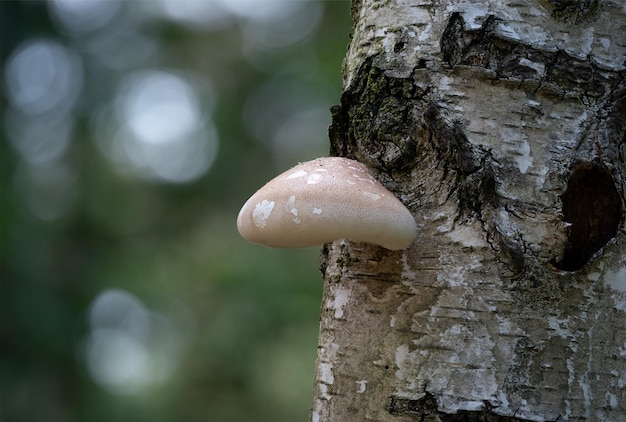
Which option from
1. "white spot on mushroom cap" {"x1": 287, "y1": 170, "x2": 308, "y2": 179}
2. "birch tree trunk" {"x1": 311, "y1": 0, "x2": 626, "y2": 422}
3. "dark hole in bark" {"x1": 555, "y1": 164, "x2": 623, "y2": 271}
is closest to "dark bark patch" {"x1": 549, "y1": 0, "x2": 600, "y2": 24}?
"birch tree trunk" {"x1": 311, "y1": 0, "x2": 626, "y2": 422}

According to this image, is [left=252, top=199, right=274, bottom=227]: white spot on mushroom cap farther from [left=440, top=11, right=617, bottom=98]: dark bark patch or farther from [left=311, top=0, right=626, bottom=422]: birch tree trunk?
[left=440, top=11, right=617, bottom=98]: dark bark patch

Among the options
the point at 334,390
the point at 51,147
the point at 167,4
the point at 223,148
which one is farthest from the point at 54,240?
the point at 334,390

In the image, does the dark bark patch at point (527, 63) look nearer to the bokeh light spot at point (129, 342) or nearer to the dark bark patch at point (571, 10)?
the dark bark patch at point (571, 10)

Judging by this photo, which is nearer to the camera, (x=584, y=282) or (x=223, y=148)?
(x=584, y=282)

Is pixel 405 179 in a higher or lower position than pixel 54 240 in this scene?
lower

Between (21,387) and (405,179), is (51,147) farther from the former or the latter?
(405,179)

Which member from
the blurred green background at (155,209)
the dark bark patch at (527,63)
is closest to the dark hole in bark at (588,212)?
the dark bark patch at (527,63)

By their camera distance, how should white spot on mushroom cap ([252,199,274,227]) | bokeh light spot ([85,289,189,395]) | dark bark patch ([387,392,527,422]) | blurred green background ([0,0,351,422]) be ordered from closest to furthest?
dark bark patch ([387,392,527,422]) < white spot on mushroom cap ([252,199,274,227]) < blurred green background ([0,0,351,422]) < bokeh light spot ([85,289,189,395])
